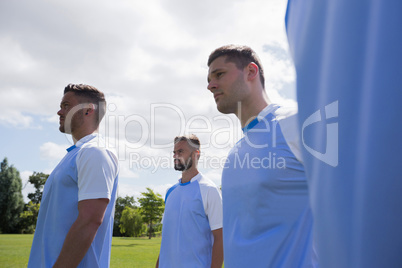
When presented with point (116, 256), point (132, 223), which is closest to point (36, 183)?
point (132, 223)

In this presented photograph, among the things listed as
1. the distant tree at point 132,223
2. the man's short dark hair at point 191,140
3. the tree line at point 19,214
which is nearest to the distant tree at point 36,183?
the tree line at point 19,214

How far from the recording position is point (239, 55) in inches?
117

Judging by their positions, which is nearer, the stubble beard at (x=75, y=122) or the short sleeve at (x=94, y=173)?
the short sleeve at (x=94, y=173)

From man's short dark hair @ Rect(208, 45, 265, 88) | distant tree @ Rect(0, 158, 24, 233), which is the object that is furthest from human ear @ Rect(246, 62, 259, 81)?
distant tree @ Rect(0, 158, 24, 233)

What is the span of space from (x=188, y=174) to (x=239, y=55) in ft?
12.3

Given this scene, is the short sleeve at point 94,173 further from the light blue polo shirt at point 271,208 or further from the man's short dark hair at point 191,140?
the man's short dark hair at point 191,140

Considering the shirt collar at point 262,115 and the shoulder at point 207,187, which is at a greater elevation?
the shirt collar at point 262,115

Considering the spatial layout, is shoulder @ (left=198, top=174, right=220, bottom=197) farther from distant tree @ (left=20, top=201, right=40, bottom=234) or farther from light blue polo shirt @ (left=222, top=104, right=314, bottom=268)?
distant tree @ (left=20, top=201, right=40, bottom=234)

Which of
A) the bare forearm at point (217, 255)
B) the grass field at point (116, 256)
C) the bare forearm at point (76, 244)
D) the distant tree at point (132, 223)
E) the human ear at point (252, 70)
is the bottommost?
the distant tree at point (132, 223)

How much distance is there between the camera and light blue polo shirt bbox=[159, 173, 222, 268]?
5168mm

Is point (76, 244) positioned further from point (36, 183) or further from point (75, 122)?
point (36, 183)

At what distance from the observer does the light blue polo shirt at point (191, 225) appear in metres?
5.17

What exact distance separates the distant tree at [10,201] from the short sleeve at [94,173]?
8277 centimetres

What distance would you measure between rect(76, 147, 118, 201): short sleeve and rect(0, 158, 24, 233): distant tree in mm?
82767
